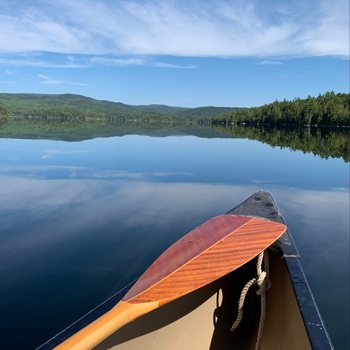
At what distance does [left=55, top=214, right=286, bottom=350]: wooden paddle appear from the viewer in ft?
7.11

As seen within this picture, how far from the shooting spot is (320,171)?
64.0ft

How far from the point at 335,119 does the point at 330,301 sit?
83.2m

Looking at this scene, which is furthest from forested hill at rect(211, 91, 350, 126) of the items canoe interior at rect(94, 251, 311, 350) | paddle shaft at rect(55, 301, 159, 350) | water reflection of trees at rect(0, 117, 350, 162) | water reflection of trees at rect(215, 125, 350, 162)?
paddle shaft at rect(55, 301, 159, 350)

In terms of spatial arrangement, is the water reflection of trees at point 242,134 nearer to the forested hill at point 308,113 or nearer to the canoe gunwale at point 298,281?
the forested hill at point 308,113

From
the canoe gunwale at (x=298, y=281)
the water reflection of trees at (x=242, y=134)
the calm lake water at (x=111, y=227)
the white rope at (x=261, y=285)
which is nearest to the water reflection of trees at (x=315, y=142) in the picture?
the water reflection of trees at (x=242, y=134)

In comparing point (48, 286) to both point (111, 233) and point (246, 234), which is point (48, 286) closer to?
point (111, 233)

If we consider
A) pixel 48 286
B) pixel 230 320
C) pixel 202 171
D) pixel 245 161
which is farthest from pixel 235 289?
pixel 245 161

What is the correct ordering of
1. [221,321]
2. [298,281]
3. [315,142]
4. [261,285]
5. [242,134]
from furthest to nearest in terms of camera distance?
[242,134], [315,142], [221,321], [261,285], [298,281]

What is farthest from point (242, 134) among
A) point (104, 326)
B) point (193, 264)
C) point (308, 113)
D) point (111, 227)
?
point (104, 326)

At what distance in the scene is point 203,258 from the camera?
2641 mm

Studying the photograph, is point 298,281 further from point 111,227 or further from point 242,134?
point 242,134

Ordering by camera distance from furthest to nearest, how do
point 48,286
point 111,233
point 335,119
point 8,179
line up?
point 335,119, point 8,179, point 111,233, point 48,286

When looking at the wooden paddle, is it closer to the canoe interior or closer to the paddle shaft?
the paddle shaft

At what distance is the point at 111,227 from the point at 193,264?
19.2 ft
